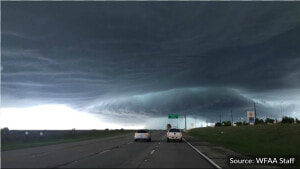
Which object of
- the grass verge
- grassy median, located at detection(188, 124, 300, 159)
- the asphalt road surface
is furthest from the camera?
grassy median, located at detection(188, 124, 300, 159)

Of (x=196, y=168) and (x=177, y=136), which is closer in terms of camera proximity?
(x=196, y=168)

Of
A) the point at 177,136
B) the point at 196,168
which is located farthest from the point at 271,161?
the point at 177,136

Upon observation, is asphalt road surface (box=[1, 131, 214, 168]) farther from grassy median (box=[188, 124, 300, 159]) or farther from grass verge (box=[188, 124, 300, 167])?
grassy median (box=[188, 124, 300, 159])

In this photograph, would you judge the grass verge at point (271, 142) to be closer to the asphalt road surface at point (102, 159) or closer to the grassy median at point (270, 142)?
the grassy median at point (270, 142)

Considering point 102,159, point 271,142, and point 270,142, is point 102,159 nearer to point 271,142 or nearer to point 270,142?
point 271,142

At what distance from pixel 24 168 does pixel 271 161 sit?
12683mm

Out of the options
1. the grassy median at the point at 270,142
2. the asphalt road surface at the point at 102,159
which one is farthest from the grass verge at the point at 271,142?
the asphalt road surface at the point at 102,159

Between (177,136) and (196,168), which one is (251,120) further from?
(196,168)

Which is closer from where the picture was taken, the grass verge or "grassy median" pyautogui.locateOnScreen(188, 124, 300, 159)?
the grass verge

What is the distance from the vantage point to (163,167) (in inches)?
542

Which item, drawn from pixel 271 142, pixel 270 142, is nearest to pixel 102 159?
pixel 271 142

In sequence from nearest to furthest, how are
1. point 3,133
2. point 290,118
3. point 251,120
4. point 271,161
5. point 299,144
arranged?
point 271,161 → point 299,144 → point 3,133 → point 290,118 → point 251,120

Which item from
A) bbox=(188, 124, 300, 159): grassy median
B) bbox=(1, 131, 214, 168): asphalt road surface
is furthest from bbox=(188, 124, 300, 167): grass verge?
bbox=(1, 131, 214, 168): asphalt road surface

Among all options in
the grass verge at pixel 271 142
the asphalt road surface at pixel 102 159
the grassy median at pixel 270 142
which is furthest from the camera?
the grassy median at pixel 270 142
